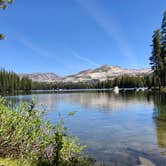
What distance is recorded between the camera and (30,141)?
9.34 metres

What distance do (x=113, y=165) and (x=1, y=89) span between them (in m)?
155

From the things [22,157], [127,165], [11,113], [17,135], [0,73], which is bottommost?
[127,165]

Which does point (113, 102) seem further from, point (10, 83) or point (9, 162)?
point (10, 83)

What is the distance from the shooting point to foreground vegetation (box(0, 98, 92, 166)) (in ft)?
29.2

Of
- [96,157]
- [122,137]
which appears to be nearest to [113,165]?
[96,157]

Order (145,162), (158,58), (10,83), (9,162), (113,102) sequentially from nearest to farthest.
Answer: (9,162), (145,162), (113,102), (158,58), (10,83)

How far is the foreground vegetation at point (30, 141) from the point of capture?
29.2 ft

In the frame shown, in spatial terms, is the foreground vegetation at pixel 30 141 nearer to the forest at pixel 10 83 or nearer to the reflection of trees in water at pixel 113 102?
the reflection of trees in water at pixel 113 102

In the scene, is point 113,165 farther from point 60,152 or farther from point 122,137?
point 122,137

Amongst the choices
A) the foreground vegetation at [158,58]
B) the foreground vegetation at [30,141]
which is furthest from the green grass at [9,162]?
the foreground vegetation at [158,58]

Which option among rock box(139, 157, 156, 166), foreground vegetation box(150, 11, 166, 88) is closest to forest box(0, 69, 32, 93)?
foreground vegetation box(150, 11, 166, 88)

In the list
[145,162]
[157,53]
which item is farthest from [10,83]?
[145,162]

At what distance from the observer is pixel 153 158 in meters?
12.7

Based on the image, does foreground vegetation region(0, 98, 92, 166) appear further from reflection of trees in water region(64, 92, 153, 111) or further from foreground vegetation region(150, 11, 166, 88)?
foreground vegetation region(150, 11, 166, 88)
